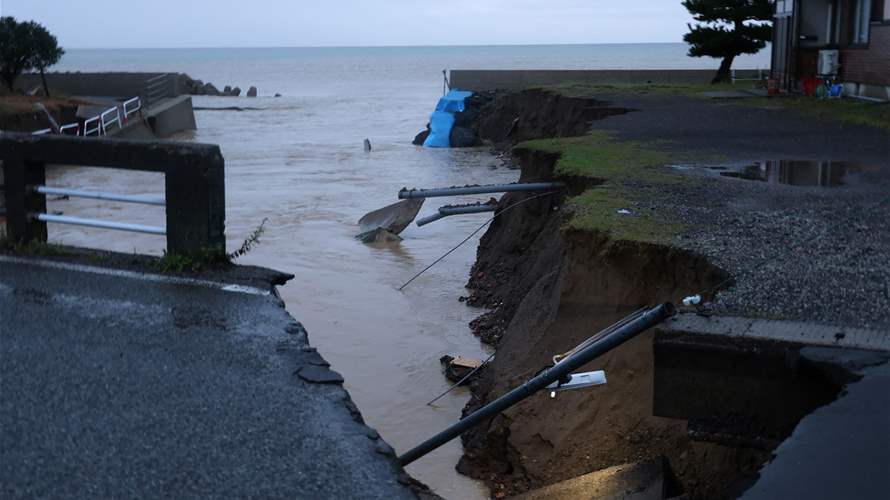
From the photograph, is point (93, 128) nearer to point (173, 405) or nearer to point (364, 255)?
point (364, 255)

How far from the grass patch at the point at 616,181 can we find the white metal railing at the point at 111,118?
22760 millimetres

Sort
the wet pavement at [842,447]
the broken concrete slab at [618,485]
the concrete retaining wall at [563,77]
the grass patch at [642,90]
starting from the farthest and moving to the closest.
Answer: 1. the concrete retaining wall at [563,77]
2. the grass patch at [642,90]
3. the broken concrete slab at [618,485]
4. the wet pavement at [842,447]

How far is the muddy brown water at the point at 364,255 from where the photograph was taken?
10414mm

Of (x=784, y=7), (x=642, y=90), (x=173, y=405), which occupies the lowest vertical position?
(x=173, y=405)

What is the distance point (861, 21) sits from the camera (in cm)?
2317

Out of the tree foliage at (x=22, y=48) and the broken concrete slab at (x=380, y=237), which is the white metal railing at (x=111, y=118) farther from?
the broken concrete slab at (x=380, y=237)

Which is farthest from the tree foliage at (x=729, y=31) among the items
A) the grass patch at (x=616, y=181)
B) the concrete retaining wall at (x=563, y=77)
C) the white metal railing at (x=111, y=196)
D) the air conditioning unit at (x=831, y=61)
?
the white metal railing at (x=111, y=196)

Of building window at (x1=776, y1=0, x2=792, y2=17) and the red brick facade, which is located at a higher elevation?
building window at (x1=776, y1=0, x2=792, y2=17)

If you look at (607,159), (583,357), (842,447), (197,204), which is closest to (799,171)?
(607,159)

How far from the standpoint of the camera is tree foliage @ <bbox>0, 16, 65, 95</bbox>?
40.1 meters

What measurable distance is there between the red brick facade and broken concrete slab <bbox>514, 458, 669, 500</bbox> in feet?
54.7

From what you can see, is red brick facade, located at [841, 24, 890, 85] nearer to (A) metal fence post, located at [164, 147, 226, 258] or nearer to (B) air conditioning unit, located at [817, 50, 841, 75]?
(B) air conditioning unit, located at [817, 50, 841, 75]

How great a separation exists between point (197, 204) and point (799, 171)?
280 inches

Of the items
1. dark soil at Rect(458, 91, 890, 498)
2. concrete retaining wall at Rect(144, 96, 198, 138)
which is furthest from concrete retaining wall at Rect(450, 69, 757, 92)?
dark soil at Rect(458, 91, 890, 498)
